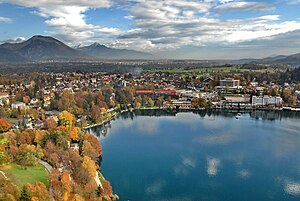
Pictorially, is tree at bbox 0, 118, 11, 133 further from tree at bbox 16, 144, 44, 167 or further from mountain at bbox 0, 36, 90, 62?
mountain at bbox 0, 36, 90, 62

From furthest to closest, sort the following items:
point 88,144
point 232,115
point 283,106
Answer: point 283,106
point 232,115
point 88,144

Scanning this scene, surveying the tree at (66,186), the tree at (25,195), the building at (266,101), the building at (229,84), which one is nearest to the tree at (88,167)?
the tree at (66,186)

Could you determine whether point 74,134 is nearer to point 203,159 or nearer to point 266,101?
point 203,159

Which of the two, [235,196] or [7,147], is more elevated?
[7,147]

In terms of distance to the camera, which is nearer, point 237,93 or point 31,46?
point 237,93

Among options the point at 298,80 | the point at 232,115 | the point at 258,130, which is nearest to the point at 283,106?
the point at 232,115

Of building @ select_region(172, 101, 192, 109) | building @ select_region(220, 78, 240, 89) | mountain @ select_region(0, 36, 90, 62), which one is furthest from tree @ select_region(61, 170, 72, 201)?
mountain @ select_region(0, 36, 90, 62)

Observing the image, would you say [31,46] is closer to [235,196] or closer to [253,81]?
[253,81]

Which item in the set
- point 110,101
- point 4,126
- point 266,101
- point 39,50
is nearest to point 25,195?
point 4,126
